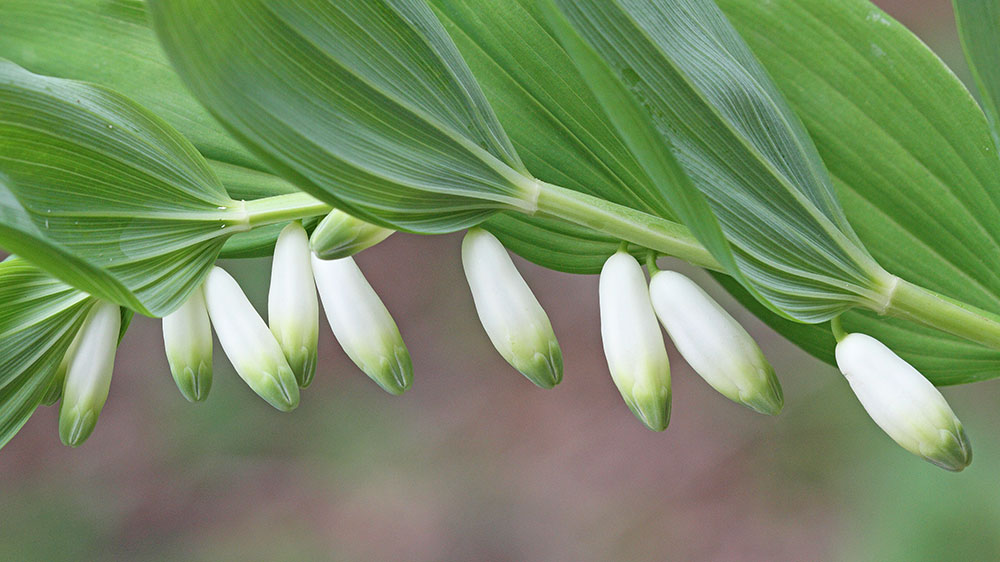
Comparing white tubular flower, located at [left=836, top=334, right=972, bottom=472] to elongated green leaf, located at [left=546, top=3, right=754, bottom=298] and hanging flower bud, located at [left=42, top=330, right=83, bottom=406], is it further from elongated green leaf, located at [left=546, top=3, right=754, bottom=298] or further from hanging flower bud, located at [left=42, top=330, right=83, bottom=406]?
hanging flower bud, located at [left=42, top=330, right=83, bottom=406]

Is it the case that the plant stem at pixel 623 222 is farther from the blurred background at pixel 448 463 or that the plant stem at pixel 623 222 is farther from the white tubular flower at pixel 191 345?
the blurred background at pixel 448 463

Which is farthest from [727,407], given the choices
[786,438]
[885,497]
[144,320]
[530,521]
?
[144,320]

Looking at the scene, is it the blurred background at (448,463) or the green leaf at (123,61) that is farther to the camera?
the blurred background at (448,463)

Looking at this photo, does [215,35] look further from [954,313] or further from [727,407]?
[727,407]

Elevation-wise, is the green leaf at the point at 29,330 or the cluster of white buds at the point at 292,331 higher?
the cluster of white buds at the point at 292,331

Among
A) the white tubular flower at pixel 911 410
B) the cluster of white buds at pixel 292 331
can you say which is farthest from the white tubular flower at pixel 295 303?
the white tubular flower at pixel 911 410

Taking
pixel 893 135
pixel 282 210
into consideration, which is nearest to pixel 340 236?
pixel 282 210

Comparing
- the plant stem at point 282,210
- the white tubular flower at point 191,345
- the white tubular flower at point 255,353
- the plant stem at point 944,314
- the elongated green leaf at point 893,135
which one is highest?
the elongated green leaf at point 893,135

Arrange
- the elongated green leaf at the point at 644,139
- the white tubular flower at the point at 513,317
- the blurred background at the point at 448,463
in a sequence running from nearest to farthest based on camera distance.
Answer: the elongated green leaf at the point at 644,139
the white tubular flower at the point at 513,317
the blurred background at the point at 448,463
